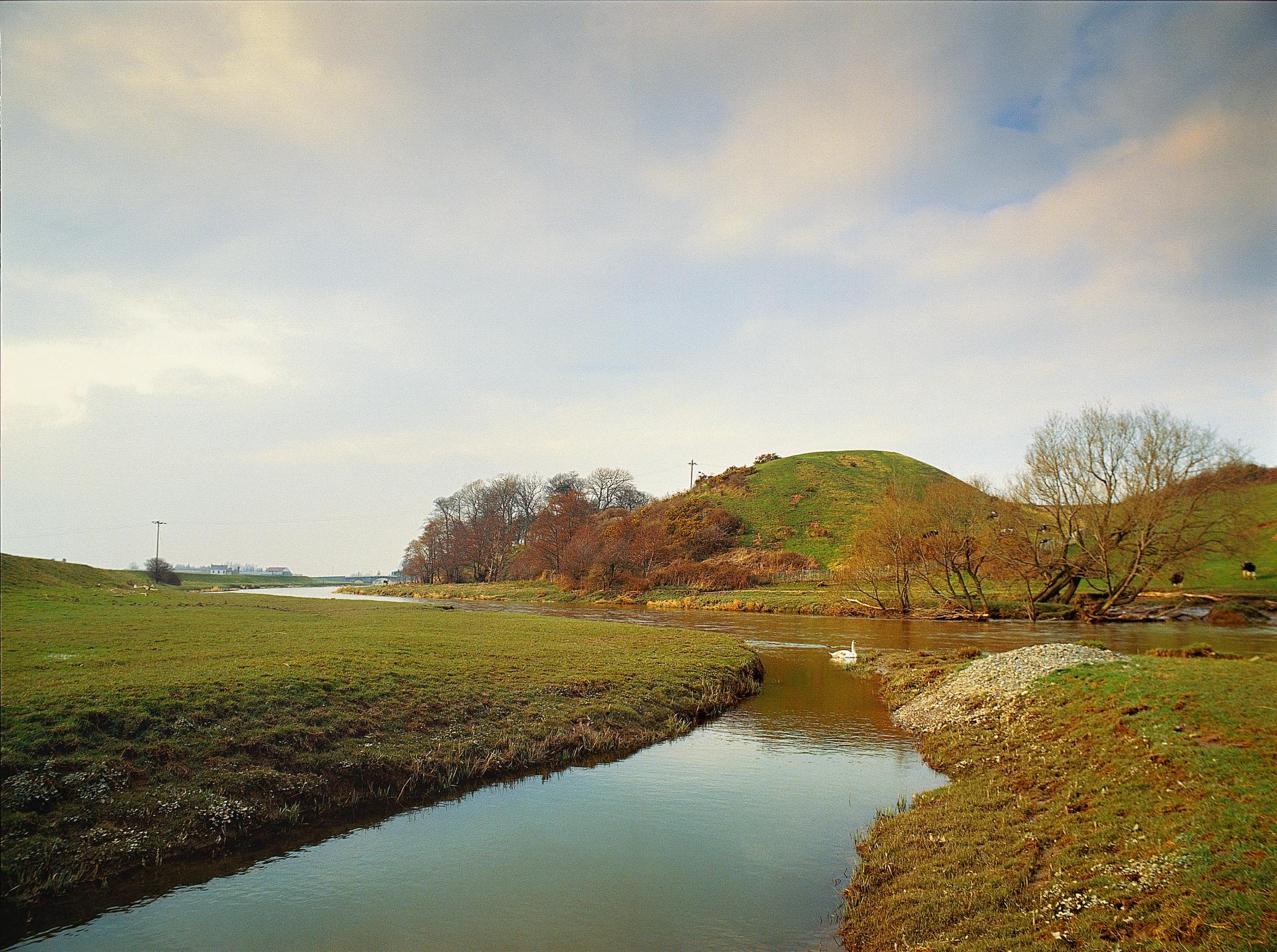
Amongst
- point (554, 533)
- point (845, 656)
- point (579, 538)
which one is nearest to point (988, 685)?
point (845, 656)

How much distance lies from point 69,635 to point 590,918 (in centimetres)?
2090

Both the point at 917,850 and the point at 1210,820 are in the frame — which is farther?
the point at 917,850

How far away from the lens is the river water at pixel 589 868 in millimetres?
7926

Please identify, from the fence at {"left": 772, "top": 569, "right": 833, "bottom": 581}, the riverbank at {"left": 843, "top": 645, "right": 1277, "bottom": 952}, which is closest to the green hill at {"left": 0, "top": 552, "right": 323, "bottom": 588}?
the riverbank at {"left": 843, "top": 645, "right": 1277, "bottom": 952}

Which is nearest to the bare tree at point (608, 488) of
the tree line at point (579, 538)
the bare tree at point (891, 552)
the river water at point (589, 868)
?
the tree line at point (579, 538)

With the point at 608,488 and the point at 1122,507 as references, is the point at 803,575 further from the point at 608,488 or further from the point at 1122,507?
the point at 608,488

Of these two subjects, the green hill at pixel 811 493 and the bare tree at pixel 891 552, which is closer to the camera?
the bare tree at pixel 891 552

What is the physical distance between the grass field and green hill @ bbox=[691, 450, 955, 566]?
207 ft

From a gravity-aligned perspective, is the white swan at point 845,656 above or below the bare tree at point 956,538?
below

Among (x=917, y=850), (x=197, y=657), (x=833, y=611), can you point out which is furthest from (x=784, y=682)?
(x=833, y=611)

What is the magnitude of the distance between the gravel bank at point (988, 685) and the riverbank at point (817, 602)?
31490mm

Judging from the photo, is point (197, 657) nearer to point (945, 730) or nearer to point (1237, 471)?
point (945, 730)

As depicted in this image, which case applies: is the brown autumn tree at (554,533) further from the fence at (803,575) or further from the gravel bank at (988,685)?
the gravel bank at (988,685)

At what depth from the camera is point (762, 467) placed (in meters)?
118
